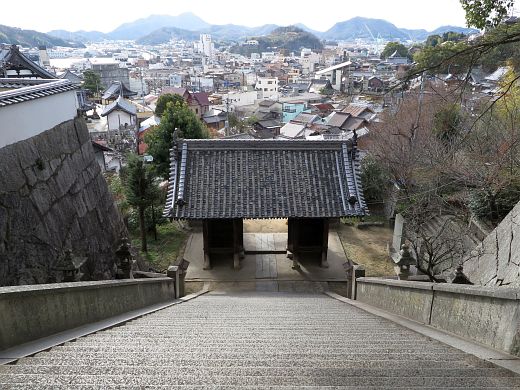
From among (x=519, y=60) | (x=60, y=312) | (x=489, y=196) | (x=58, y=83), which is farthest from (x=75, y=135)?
(x=489, y=196)

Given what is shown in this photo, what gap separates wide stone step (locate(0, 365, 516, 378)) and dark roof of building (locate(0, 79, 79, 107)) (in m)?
5.66

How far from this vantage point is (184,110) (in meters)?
20.6

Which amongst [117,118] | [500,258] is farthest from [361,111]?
[500,258]

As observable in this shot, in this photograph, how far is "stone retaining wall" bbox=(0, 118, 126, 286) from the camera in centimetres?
635

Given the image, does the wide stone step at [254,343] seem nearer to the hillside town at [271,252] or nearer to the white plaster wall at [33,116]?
the hillside town at [271,252]

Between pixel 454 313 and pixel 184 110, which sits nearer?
pixel 454 313

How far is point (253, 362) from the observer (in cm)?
306

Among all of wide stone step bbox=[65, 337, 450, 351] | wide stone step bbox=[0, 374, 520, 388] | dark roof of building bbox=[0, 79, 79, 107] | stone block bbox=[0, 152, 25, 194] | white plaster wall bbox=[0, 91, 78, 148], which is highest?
dark roof of building bbox=[0, 79, 79, 107]

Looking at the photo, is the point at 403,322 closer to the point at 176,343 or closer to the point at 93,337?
the point at 176,343

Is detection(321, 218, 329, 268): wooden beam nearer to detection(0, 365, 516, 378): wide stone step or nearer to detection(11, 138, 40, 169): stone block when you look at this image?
detection(11, 138, 40, 169): stone block

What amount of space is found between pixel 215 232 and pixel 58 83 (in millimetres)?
6548

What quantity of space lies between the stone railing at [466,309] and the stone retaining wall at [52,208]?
608 centimetres

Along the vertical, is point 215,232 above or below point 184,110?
below

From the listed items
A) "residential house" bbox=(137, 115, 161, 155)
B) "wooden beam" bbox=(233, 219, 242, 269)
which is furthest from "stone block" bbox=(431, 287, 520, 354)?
"residential house" bbox=(137, 115, 161, 155)
